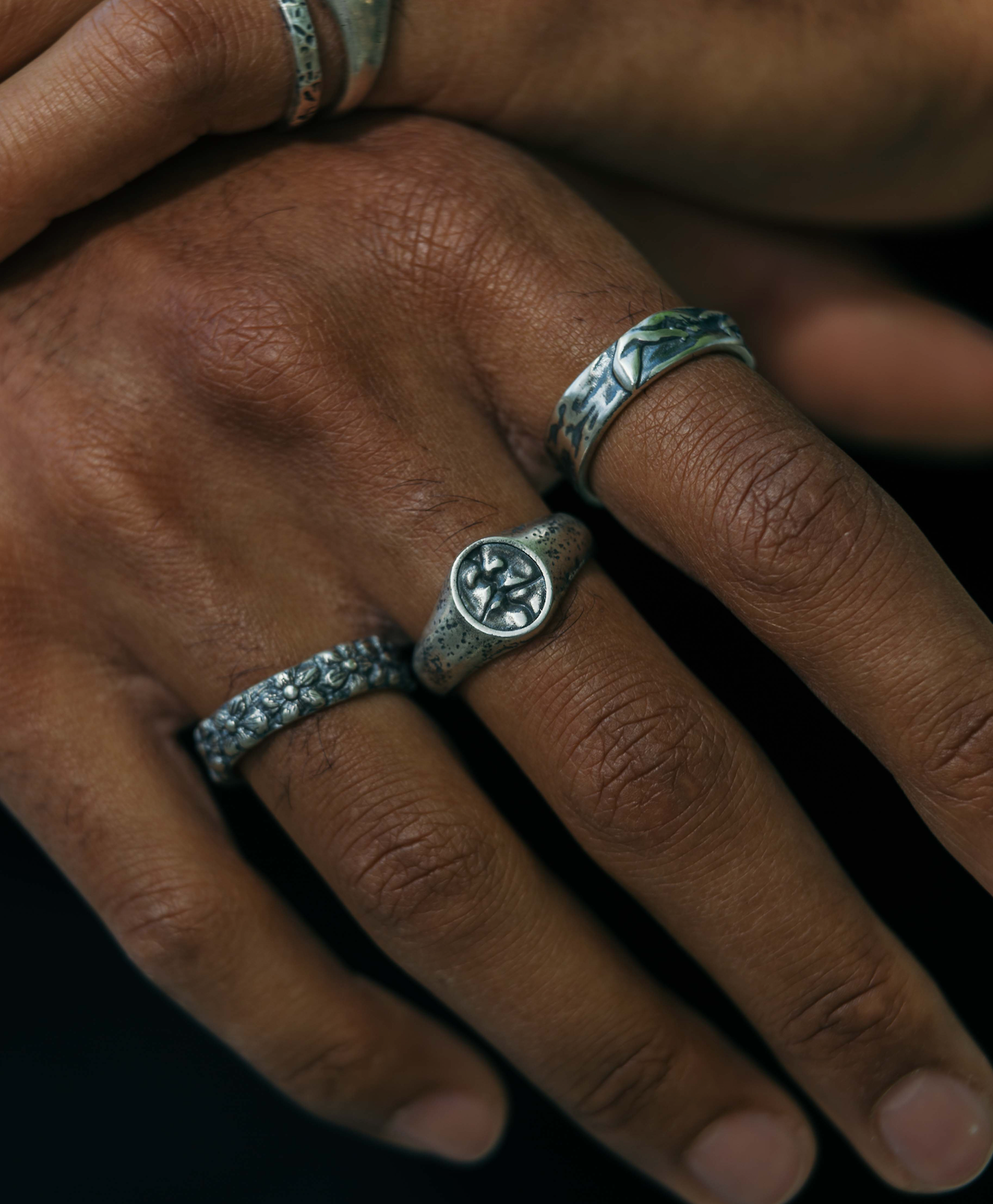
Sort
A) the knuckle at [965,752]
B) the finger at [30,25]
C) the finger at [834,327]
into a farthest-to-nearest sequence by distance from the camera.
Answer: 1. the finger at [834,327]
2. the finger at [30,25]
3. the knuckle at [965,752]

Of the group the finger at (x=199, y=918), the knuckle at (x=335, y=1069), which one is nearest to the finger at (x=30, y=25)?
the finger at (x=199, y=918)

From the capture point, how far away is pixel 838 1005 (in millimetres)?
1088

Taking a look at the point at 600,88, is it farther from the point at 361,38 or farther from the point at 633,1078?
the point at 633,1078

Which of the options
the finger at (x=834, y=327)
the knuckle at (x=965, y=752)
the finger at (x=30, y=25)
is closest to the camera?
the knuckle at (x=965, y=752)

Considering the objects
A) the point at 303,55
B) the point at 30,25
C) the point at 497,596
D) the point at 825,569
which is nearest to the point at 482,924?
the point at 497,596

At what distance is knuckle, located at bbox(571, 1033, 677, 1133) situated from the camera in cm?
115

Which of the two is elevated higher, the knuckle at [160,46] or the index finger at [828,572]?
the knuckle at [160,46]

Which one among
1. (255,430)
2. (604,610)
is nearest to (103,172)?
(255,430)

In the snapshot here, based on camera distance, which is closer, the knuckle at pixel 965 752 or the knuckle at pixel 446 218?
the knuckle at pixel 965 752

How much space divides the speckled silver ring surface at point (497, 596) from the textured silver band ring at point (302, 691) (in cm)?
8

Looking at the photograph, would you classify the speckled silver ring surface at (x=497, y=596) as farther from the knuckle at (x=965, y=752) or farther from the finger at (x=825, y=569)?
the knuckle at (x=965, y=752)

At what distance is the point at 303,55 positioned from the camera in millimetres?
1144

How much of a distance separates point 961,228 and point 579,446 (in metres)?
0.90

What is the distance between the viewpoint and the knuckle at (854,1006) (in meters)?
1.09
